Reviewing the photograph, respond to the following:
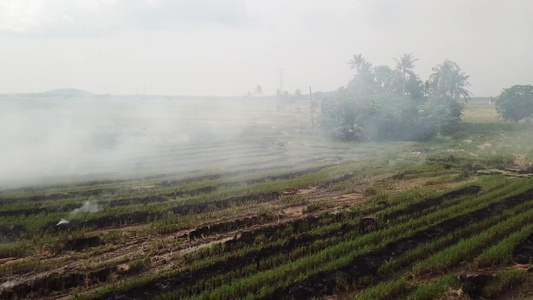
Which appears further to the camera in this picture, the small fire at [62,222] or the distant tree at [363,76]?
the distant tree at [363,76]

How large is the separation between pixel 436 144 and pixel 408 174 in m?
19.9

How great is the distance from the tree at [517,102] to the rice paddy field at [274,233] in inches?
1088

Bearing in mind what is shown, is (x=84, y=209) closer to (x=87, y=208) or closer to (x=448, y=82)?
(x=87, y=208)

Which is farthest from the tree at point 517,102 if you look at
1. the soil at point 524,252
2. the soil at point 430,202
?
the soil at point 524,252

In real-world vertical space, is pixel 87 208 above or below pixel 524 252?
above

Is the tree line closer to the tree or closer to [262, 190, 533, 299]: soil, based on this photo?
the tree

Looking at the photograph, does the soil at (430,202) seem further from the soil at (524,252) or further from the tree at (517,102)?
the tree at (517,102)

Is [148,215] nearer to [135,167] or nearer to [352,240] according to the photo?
[352,240]

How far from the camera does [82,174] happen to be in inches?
996

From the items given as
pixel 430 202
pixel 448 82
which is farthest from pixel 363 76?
pixel 430 202

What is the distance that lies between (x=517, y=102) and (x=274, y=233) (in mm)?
49359

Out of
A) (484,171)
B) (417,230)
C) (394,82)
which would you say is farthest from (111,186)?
(394,82)

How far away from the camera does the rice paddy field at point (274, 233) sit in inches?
344

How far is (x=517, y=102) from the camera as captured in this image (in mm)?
48031
